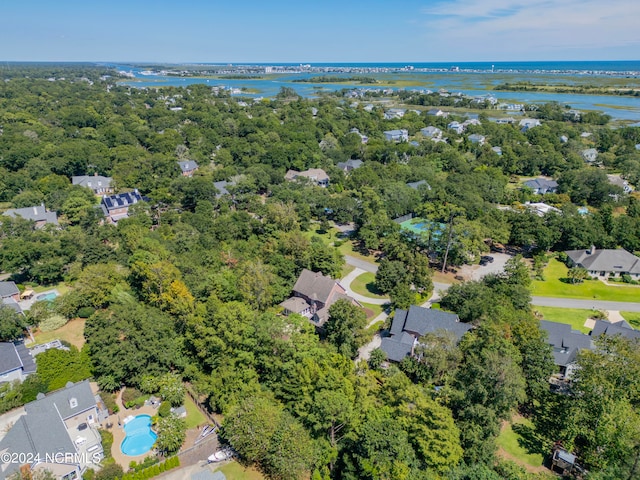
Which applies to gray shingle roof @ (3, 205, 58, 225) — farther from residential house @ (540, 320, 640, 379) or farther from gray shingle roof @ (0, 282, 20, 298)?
residential house @ (540, 320, 640, 379)

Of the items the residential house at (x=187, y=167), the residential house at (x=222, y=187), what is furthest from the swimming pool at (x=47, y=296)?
the residential house at (x=187, y=167)

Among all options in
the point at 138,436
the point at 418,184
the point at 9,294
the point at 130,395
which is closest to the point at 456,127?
the point at 418,184

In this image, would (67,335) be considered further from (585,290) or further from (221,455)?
(585,290)

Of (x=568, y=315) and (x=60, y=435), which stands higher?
(x=60, y=435)

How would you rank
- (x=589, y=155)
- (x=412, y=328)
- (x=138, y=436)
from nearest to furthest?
(x=138, y=436) < (x=412, y=328) < (x=589, y=155)

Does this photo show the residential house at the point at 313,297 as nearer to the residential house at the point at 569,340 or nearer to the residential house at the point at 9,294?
the residential house at the point at 569,340

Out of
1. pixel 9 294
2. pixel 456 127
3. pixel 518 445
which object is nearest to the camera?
pixel 518 445

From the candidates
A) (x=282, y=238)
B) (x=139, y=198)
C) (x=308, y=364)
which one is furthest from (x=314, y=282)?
(x=139, y=198)
